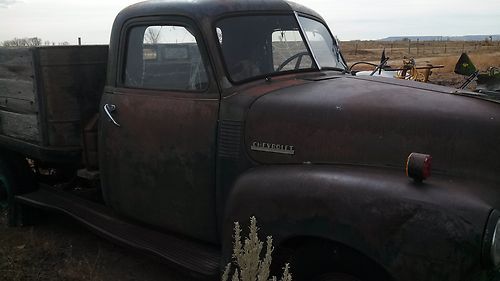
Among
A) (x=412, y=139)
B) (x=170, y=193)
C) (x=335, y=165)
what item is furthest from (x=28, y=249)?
(x=412, y=139)

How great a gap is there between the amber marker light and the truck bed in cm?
274

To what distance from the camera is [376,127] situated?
106 inches

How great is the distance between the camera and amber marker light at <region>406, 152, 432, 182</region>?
2369mm

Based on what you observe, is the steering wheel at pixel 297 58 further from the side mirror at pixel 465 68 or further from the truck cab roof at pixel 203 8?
the side mirror at pixel 465 68

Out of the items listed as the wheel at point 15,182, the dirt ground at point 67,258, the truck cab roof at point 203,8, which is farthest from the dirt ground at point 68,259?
the truck cab roof at point 203,8

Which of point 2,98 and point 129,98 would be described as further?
point 2,98

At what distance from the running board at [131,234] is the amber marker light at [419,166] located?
1.32 meters

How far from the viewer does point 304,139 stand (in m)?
2.86

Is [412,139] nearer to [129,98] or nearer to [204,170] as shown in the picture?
[204,170]

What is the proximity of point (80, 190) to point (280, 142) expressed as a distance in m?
2.78

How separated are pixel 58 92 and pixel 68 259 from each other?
1367 mm

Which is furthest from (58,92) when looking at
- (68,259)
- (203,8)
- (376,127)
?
(376,127)

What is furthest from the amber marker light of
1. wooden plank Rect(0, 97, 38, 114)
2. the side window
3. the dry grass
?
the dry grass

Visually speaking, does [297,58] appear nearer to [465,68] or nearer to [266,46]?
[266,46]
